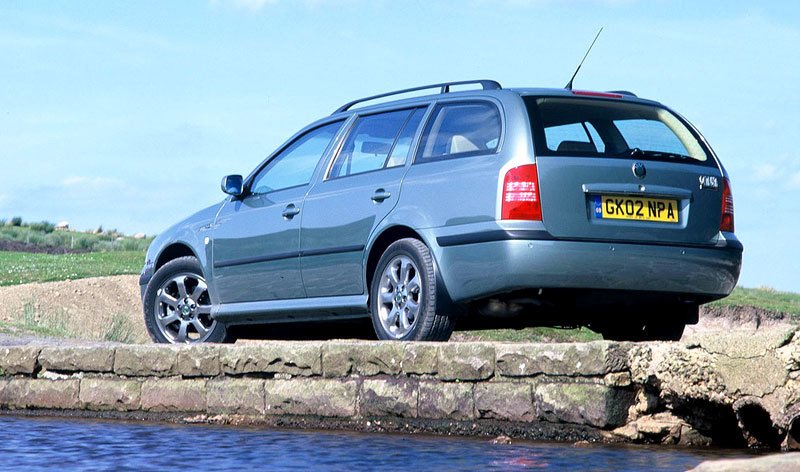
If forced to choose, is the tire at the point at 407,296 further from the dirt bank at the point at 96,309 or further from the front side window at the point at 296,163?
the dirt bank at the point at 96,309

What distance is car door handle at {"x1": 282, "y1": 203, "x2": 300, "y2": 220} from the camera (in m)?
8.70

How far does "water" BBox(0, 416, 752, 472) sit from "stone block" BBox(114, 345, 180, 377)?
0.99 metres

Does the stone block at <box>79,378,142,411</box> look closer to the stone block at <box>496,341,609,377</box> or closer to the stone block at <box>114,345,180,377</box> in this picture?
the stone block at <box>114,345,180,377</box>

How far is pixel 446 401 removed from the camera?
21.9 ft

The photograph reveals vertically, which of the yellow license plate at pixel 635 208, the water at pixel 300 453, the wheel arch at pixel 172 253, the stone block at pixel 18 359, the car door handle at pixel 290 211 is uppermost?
the car door handle at pixel 290 211

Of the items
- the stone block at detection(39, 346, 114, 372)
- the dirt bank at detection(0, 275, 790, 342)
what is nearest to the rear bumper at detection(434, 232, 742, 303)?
the stone block at detection(39, 346, 114, 372)

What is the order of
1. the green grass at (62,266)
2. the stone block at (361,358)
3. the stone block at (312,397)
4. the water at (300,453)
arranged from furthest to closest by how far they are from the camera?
the green grass at (62,266)
the stone block at (312,397)
the stone block at (361,358)
the water at (300,453)

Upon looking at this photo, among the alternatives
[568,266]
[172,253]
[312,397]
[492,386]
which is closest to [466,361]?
[492,386]

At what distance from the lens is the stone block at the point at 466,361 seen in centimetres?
661

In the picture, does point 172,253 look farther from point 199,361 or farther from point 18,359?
point 199,361

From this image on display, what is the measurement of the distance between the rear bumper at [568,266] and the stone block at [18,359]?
3.29 m

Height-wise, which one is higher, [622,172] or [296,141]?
[296,141]

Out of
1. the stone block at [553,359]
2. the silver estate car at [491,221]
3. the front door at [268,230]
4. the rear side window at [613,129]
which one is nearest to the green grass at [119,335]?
the front door at [268,230]

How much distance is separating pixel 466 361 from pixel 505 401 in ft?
1.09
